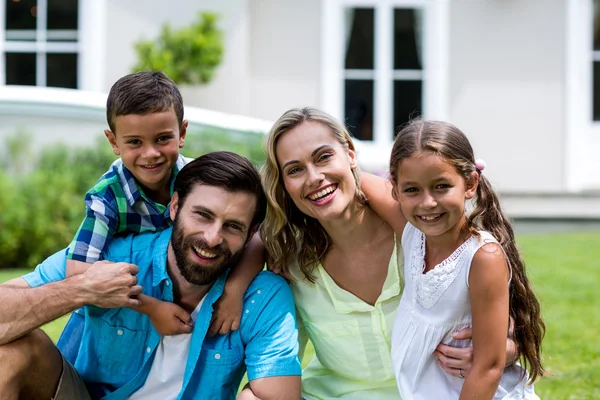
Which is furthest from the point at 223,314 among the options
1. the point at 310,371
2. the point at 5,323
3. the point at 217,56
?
the point at 217,56

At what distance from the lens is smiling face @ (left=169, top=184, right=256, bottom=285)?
3072 mm

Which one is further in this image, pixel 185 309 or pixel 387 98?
pixel 387 98

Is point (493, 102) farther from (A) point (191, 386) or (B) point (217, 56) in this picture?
(A) point (191, 386)

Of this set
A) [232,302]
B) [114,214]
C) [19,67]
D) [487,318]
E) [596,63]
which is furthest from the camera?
[596,63]

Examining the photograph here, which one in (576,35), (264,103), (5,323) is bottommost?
(5,323)

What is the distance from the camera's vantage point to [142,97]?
3.39 metres

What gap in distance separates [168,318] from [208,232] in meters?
0.34

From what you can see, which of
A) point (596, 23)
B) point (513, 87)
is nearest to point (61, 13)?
point (513, 87)

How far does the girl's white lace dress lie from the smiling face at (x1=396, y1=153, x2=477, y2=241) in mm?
115

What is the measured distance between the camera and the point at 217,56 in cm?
967

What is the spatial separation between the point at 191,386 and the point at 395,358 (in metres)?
0.77

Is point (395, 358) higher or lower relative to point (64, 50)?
lower

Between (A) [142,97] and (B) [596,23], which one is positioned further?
(B) [596,23]

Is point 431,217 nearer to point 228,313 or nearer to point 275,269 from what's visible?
point 275,269
